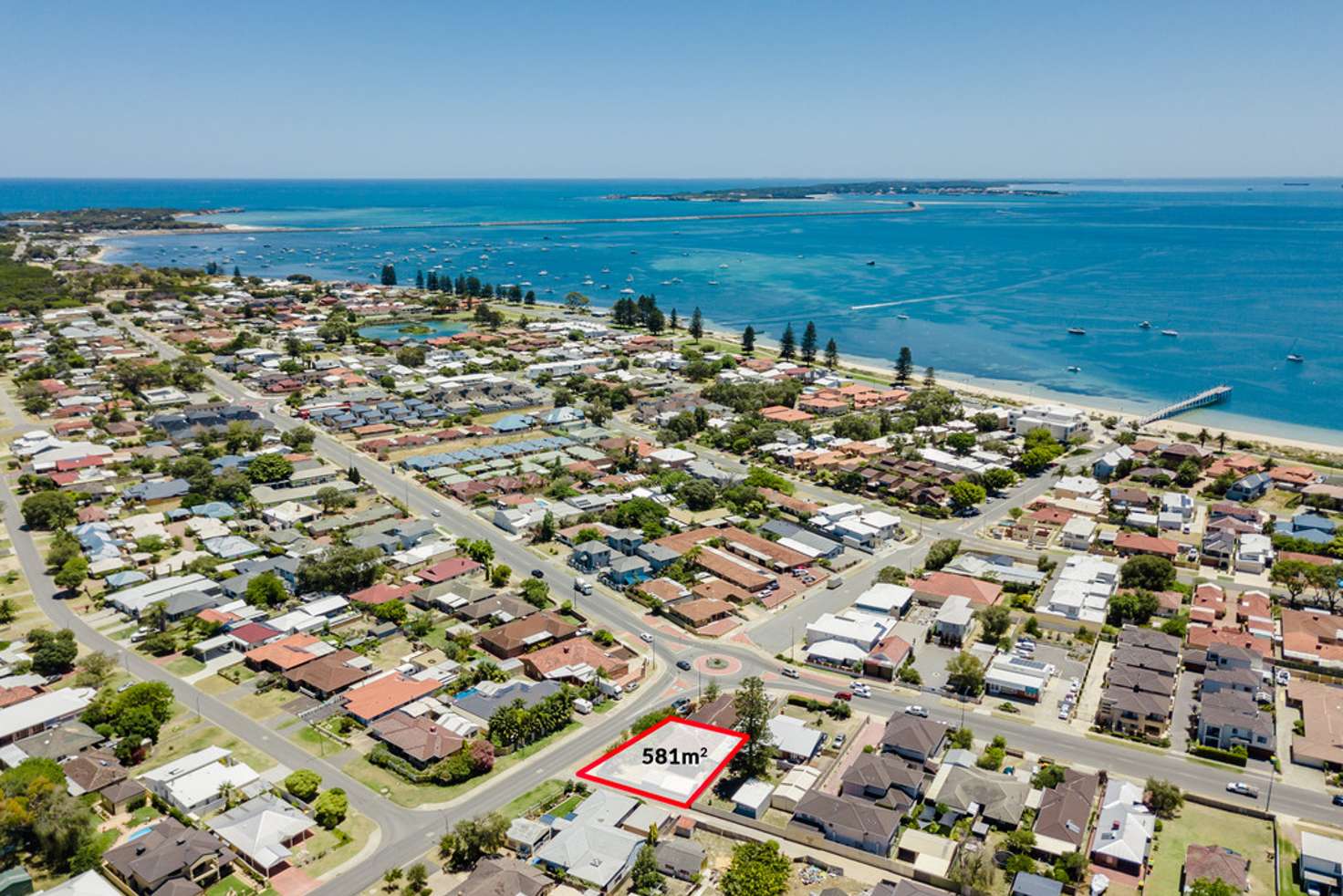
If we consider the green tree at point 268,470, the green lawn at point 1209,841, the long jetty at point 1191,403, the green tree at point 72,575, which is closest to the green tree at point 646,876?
the green lawn at point 1209,841

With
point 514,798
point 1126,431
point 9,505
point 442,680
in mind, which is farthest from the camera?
→ point 1126,431

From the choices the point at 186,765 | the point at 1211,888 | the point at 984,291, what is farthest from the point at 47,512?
the point at 984,291

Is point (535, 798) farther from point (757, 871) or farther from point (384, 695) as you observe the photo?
point (384, 695)

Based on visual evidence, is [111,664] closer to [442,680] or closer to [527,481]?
[442,680]

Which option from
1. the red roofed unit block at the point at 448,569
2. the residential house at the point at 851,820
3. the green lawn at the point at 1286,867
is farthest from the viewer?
the red roofed unit block at the point at 448,569

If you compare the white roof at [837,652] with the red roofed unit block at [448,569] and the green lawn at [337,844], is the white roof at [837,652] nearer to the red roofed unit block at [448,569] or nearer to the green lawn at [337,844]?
the red roofed unit block at [448,569]

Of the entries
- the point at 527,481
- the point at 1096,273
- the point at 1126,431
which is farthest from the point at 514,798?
the point at 1096,273

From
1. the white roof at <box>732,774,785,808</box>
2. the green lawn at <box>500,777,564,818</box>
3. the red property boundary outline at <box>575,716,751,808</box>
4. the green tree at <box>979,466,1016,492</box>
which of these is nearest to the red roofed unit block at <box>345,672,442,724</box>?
the green lawn at <box>500,777,564,818</box>
